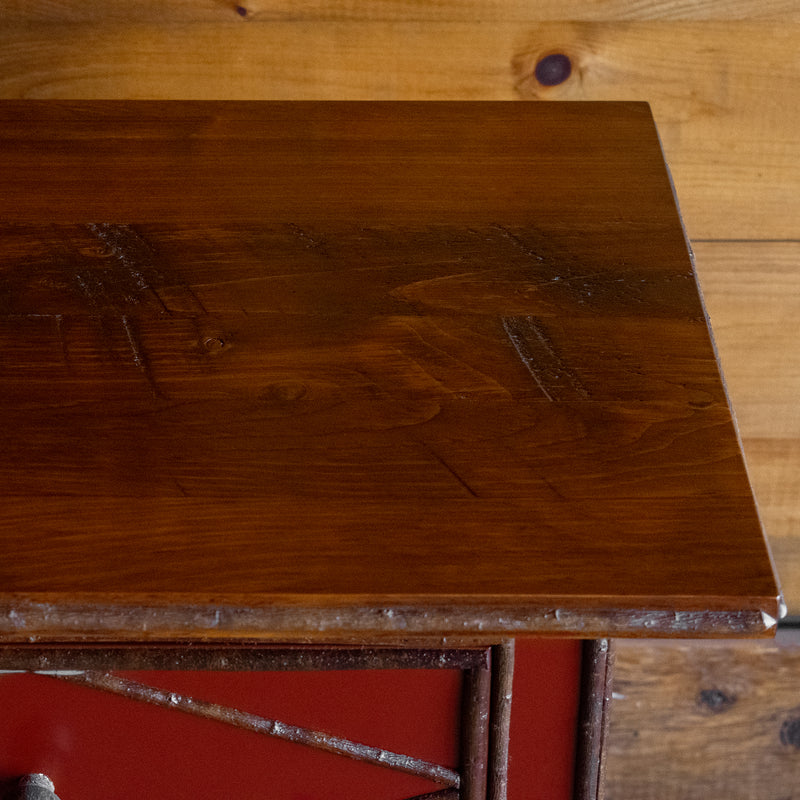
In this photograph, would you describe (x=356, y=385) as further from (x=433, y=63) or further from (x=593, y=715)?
(x=433, y=63)

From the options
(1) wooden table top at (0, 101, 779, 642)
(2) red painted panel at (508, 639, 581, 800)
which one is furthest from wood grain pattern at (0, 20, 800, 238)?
(2) red painted panel at (508, 639, 581, 800)

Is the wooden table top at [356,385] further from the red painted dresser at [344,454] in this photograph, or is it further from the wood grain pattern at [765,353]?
the wood grain pattern at [765,353]

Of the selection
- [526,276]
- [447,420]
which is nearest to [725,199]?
[526,276]

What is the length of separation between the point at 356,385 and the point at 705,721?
0.88 metres

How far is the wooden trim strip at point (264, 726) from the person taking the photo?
0.46 metres

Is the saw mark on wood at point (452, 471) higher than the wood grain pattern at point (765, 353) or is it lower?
lower

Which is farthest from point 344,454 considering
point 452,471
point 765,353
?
point 765,353

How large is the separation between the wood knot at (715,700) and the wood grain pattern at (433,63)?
624 millimetres

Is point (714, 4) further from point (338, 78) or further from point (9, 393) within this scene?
point (9, 393)

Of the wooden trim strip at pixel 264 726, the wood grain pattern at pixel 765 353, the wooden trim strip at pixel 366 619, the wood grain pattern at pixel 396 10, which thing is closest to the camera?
the wooden trim strip at pixel 366 619

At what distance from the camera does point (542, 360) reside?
0.46m

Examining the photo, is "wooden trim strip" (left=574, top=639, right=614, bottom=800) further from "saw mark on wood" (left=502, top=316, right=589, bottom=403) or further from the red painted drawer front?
"saw mark on wood" (left=502, top=316, right=589, bottom=403)

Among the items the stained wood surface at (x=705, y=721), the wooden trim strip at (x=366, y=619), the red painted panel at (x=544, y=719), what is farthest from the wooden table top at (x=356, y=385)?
the stained wood surface at (x=705, y=721)

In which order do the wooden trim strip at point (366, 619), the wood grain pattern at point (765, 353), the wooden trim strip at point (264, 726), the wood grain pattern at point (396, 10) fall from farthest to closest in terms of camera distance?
the wood grain pattern at point (765, 353), the wood grain pattern at point (396, 10), the wooden trim strip at point (264, 726), the wooden trim strip at point (366, 619)
